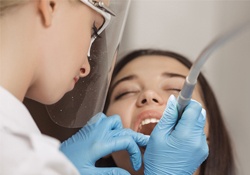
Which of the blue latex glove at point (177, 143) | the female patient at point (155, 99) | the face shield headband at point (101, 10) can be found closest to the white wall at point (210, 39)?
the female patient at point (155, 99)

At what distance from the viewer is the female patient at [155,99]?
5.07 feet

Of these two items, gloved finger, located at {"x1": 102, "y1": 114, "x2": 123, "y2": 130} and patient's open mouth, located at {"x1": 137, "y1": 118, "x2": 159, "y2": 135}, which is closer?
gloved finger, located at {"x1": 102, "y1": 114, "x2": 123, "y2": 130}

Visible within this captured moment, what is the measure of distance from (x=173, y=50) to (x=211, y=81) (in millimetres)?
252

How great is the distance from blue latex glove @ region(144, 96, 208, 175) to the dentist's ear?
45 cm

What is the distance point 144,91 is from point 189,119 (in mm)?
434

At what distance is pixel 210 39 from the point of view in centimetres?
205

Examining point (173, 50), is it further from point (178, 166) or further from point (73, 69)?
point (73, 69)

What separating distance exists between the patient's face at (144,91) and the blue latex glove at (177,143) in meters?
0.26

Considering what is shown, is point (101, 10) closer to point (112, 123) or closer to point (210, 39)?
point (112, 123)

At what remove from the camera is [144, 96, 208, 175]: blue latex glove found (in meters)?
1.21

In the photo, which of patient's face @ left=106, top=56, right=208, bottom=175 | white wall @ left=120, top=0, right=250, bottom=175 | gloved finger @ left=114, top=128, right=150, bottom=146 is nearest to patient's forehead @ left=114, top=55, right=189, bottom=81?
patient's face @ left=106, top=56, right=208, bottom=175

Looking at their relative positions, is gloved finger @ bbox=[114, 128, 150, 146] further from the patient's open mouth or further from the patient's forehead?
the patient's forehead

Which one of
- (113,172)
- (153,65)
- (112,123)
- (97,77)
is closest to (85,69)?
(97,77)

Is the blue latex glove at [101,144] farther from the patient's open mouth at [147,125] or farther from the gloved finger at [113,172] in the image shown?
the patient's open mouth at [147,125]
